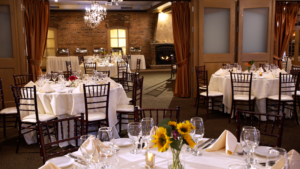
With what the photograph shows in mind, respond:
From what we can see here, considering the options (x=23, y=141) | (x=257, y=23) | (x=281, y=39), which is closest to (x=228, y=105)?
(x=257, y=23)

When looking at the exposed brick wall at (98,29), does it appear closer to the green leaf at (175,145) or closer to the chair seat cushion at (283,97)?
the chair seat cushion at (283,97)

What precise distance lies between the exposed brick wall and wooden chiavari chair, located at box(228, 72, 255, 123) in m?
10.4

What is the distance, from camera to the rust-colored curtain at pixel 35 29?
22.3 feet

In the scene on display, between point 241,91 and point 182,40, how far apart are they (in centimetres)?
296

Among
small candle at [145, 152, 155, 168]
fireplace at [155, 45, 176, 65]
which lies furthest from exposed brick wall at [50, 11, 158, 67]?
small candle at [145, 152, 155, 168]

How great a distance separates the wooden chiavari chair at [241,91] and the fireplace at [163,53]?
1009 centimetres

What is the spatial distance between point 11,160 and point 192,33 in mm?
5323

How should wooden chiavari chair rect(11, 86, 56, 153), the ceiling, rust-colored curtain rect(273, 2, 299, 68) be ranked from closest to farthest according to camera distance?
wooden chiavari chair rect(11, 86, 56, 153) < rust-colored curtain rect(273, 2, 299, 68) < the ceiling

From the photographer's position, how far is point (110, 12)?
48.1 feet

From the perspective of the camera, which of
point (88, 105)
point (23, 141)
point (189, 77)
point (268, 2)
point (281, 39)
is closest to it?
point (88, 105)

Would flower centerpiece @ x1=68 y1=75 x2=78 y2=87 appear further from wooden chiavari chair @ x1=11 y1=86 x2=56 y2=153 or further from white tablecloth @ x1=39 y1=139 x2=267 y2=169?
white tablecloth @ x1=39 y1=139 x2=267 y2=169

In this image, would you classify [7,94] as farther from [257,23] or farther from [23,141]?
[257,23]

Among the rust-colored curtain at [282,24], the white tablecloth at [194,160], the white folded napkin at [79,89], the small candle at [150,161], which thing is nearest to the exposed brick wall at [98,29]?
the rust-colored curtain at [282,24]

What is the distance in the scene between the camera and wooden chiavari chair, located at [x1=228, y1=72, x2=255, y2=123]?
499 cm
